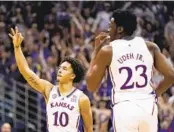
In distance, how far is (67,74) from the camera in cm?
695

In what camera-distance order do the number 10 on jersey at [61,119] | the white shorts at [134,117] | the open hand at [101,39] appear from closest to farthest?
the white shorts at [134,117] → the open hand at [101,39] → the number 10 on jersey at [61,119]

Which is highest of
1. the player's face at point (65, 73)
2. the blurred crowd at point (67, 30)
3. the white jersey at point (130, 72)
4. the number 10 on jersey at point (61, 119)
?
the blurred crowd at point (67, 30)

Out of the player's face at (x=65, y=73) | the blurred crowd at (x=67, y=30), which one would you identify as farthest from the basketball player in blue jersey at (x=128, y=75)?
the blurred crowd at (x=67, y=30)

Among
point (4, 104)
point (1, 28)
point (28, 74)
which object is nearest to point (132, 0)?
point (1, 28)

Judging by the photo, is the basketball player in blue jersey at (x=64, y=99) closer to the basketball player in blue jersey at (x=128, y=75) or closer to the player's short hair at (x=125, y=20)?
the basketball player in blue jersey at (x=128, y=75)

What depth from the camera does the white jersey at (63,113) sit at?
6652 millimetres

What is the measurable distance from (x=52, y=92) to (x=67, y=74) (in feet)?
0.89

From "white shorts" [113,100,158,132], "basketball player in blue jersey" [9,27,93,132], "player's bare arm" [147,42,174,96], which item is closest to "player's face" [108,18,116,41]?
"player's bare arm" [147,42,174,96]

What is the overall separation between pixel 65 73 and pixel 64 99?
320 mm

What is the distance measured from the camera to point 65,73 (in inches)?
273

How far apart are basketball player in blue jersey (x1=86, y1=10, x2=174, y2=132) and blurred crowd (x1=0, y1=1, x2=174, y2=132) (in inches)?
272

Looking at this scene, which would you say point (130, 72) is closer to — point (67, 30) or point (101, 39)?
point (101, 39)

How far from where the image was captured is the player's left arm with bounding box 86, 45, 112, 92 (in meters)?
5.76

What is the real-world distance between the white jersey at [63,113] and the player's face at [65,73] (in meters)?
0.17
